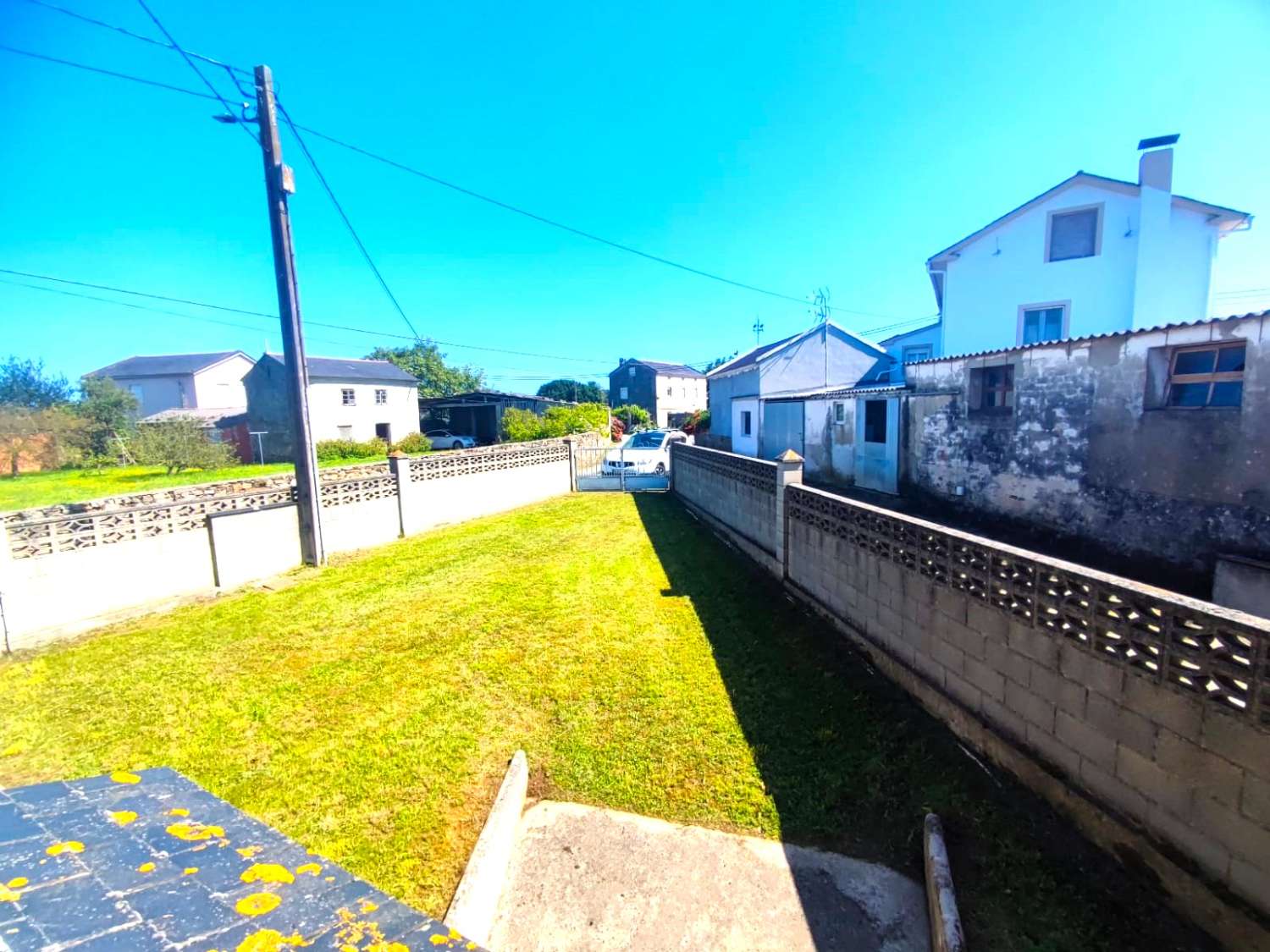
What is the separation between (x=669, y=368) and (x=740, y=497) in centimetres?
4453

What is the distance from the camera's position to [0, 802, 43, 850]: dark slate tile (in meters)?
1.30

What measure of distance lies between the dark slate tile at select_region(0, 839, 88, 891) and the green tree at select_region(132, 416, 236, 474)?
1060 inches

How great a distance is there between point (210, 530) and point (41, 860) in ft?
26.1

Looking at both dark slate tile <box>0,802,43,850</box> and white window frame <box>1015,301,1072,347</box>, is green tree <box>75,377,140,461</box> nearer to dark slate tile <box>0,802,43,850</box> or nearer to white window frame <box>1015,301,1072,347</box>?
dark slate tile <box>0,802,43,850</box>

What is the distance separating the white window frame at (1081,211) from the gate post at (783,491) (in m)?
13.4

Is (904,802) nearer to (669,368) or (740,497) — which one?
(740,497)

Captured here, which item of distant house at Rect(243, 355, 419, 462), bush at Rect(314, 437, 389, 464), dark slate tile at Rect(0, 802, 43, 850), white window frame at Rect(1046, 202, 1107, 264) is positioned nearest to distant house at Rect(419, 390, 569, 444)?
distant house at Rect(243, 355, 419, 462)

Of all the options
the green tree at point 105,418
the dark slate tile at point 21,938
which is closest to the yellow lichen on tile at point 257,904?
the dark slate tile at point 21,938

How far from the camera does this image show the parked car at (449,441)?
105 ft

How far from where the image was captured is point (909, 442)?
12.3 metres

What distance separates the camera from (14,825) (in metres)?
1.35

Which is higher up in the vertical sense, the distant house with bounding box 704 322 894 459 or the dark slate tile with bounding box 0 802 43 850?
the distant house with bounding box 704 322 894 459

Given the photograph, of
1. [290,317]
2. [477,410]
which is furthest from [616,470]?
[477,410]

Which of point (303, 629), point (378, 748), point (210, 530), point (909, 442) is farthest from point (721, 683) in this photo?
point (909, 442)
